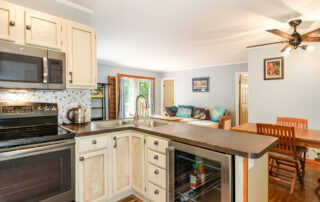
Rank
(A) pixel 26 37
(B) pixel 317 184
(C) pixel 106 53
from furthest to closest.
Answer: (C) pixel 106 53
(B) pixel 317 184
(A) pixel 26 37

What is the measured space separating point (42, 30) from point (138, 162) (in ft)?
5.88

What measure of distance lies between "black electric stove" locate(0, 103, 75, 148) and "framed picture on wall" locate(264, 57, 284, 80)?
3.94 metres

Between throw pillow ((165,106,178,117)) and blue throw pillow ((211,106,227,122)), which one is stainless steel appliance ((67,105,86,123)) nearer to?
blue throw pillow ((211,106,227,122))

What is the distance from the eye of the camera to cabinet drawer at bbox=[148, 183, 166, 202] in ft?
5.56

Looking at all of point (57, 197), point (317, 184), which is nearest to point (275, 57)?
point (317, 184)

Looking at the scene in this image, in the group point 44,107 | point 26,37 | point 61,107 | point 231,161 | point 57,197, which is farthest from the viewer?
point 61,107

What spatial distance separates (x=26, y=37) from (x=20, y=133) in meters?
0.95

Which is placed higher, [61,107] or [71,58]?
[71,58]

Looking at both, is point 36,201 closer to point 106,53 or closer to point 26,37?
point 26,37

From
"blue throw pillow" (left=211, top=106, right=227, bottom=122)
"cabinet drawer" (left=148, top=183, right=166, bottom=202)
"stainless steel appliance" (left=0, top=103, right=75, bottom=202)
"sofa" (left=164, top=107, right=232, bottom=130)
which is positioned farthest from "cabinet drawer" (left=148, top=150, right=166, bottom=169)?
"blue throw pillow" (left=211, top=106, right=227, bottom=122)

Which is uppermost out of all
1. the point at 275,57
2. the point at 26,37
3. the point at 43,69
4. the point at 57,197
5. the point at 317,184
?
the point at 275,57

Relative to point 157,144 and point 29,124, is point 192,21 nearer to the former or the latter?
point 157,144

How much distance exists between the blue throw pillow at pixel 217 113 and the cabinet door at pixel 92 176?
173 inches

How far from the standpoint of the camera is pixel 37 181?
1.47 m
